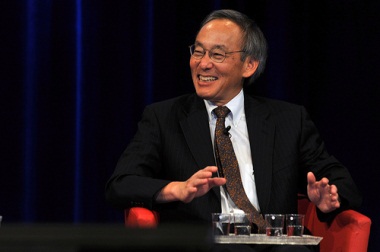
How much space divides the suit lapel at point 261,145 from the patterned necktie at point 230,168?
7 cm

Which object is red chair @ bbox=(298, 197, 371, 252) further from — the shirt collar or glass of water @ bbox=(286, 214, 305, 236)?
the shirt collar

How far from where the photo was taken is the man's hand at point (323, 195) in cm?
198

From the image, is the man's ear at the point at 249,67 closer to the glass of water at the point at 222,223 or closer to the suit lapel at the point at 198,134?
the suit lapel at the point at 198,134

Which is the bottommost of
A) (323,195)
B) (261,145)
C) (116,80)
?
(323,195)

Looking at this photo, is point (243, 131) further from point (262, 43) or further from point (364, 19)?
point (364, 19)

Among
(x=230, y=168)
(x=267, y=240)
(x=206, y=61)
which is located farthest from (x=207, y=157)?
(x=267, y=240)

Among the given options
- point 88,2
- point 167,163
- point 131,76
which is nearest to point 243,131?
point 167,163

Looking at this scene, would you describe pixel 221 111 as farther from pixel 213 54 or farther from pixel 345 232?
pixel 345 232

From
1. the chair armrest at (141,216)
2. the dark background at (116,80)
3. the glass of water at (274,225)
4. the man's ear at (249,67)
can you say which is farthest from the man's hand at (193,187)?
the dark background at (116,80)

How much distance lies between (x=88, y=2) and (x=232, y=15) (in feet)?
2.89

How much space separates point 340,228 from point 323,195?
17 cm

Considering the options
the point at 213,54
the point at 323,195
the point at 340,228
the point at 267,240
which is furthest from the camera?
the point at 213,54

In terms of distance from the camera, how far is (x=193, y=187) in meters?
1.82

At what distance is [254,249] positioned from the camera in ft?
6.83
